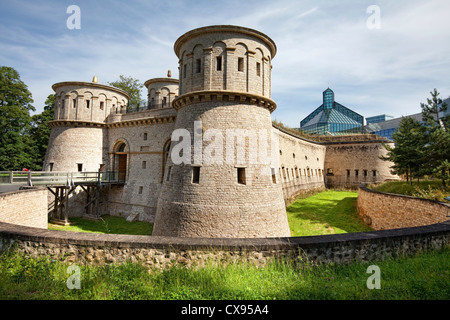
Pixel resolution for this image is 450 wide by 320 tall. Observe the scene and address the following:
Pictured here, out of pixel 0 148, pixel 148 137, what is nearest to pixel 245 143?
pixel 148 137

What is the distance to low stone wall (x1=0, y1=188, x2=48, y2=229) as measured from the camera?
9375 mm

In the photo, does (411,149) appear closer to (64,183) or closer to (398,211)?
(398,211)

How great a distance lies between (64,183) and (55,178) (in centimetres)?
69

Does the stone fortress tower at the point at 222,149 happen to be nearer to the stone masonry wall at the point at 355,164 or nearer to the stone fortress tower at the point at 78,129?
the stone fortress tower at the point at 78,129

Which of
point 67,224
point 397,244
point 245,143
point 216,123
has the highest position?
point 216,123

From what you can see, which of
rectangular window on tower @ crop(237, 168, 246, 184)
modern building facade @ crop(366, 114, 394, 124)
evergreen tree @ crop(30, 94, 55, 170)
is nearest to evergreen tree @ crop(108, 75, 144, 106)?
evergreen tree @ crop(30, 94, 55, 170)

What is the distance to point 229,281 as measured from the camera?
4238mm

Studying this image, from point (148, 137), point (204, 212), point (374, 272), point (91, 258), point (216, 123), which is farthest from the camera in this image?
point (148, 137)

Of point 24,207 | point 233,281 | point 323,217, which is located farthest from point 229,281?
point 323,217
